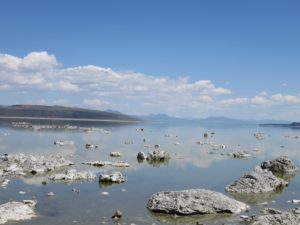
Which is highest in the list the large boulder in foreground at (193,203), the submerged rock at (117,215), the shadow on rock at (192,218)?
the large boulder in foreground at (193,203)

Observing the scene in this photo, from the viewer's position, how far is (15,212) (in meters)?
23.2

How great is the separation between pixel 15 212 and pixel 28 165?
16.7 meters

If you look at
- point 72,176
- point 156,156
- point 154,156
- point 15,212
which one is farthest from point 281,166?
point 15,212

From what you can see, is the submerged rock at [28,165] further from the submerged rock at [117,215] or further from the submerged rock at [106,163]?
the submerged rock at [117,215]

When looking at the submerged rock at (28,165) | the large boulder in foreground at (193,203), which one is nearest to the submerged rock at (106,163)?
the submerged rock at (28,165)

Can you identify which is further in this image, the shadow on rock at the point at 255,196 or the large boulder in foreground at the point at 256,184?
the large boulder in foreground at the point at 256,184

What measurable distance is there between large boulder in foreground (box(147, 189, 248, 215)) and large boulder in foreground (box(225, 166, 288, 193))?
6.30 metres

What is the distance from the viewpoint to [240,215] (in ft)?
84.6

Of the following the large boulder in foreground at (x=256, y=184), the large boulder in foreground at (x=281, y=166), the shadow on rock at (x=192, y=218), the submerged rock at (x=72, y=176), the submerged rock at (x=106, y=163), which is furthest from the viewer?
the large boulder in foreground at (x=281, y=166)

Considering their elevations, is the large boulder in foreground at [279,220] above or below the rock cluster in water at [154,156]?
below

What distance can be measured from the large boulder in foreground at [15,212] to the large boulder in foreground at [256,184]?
16786 millimetres

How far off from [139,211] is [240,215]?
20.4ft

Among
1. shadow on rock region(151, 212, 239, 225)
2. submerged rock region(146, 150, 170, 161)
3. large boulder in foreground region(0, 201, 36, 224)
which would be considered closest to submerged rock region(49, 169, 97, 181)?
large boulder in foreground region(0, 201, 36, 224)

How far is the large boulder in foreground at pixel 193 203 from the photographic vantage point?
85.8 ft
